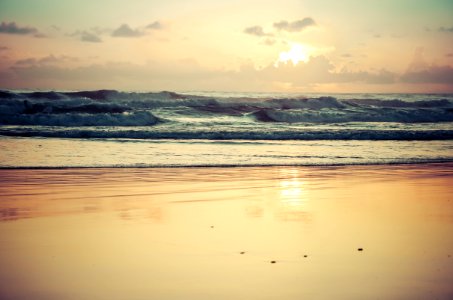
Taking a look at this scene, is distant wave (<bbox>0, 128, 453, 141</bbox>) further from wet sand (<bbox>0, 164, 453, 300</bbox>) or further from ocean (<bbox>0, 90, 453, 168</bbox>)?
wet sand (<bbox>0, 164, 453, 300</bbox>)

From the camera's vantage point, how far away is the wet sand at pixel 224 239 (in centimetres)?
384

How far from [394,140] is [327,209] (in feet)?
41.4

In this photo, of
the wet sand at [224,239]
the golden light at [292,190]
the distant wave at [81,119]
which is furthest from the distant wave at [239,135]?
the wet sand at [224,239]

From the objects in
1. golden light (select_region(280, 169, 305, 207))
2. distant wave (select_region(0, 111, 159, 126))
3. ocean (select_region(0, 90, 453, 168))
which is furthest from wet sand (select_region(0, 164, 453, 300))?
distant wave (select_region(0, 111, 159, 126))

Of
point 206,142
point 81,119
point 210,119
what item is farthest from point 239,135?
point 210,119

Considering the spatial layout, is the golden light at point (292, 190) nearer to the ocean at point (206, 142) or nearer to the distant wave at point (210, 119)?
the ocean at point (206, 142)

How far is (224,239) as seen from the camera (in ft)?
16.8

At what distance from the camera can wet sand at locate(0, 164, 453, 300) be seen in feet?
12.6

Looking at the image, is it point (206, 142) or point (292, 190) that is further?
point (206, 142)

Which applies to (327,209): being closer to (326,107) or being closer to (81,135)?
(81,135)

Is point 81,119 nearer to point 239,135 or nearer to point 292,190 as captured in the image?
point 239,135

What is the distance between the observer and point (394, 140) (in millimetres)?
18359

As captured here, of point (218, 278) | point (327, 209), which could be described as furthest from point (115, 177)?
point (218, 278)

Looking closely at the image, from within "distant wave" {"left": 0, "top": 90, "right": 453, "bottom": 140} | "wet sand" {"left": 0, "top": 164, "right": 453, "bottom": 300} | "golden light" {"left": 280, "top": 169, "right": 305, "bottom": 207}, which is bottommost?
"golden light" {"left": 280, "top": 169, "right": 305, "bottom": 207}
